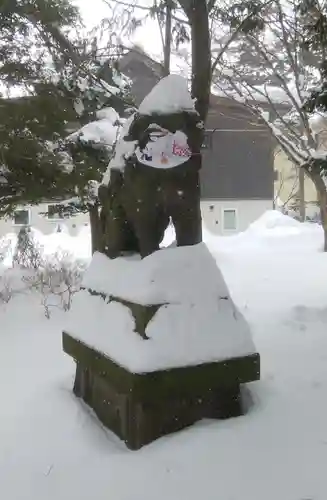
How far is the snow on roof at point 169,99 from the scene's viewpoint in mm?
3275

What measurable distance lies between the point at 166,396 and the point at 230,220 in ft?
61.1

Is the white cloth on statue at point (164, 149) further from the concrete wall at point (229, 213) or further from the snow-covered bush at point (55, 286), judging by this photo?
the concrete wall at point (229, 213)

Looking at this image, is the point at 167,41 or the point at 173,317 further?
the point at 167,41

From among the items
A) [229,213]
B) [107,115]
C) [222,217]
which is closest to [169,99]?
[107,115]

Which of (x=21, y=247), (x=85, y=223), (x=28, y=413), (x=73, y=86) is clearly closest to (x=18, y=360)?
(x=28, y=413)

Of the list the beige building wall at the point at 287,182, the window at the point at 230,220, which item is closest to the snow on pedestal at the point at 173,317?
the window at the point at 230,220

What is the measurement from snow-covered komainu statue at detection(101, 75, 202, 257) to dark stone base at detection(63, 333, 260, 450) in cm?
82

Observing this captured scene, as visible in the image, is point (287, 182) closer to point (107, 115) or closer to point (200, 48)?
point (107, 115)

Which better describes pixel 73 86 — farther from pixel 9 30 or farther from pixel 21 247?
pixel 21 247

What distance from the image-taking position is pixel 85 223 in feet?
65.1

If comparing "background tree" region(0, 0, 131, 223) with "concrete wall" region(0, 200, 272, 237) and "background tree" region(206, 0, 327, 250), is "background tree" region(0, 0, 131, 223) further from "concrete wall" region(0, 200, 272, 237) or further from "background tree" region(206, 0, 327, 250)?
"concrete wall" region(0, 200, 272, 237)

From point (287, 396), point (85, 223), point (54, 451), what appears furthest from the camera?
point (85, 223)

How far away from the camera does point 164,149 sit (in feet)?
10.5

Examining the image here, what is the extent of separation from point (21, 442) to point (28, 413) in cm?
38
